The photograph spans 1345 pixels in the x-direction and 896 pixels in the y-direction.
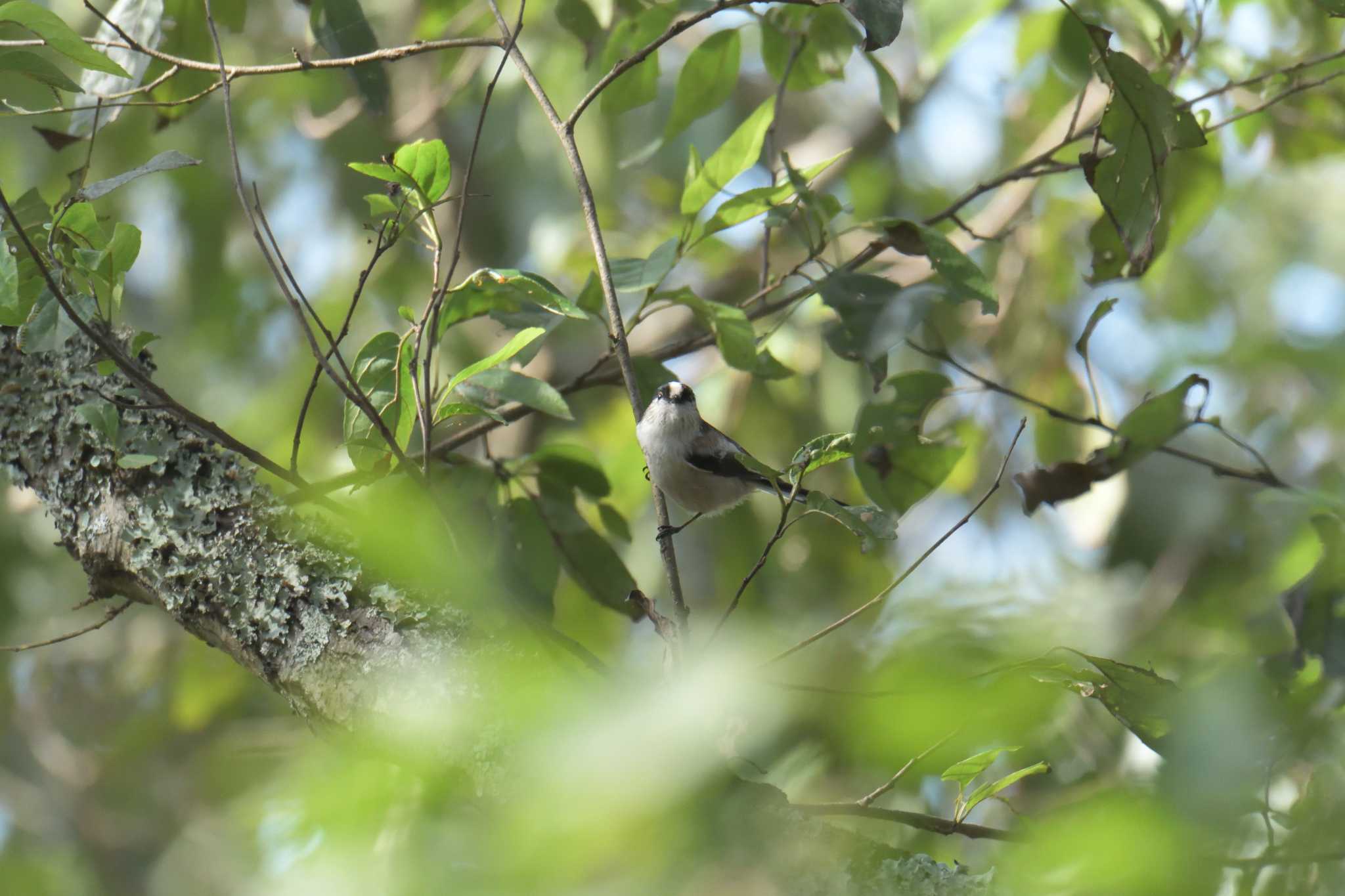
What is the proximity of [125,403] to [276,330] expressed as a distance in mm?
5410

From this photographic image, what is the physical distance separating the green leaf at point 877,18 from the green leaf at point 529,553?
1.26 metres

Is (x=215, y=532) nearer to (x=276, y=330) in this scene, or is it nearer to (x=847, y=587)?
(x=847, y=587)

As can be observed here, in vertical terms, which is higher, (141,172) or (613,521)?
(141,172)

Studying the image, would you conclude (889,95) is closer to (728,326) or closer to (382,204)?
(728,326)

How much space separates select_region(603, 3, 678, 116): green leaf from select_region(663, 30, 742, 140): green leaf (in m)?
0.07

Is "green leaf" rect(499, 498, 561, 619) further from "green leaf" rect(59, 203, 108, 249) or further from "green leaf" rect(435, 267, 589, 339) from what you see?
"green leaf" rect(59, 203, 108, 249)

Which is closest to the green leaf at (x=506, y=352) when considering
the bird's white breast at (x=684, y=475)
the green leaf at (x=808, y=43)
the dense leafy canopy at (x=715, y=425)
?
the dense leafy canopy at (x=715, y=425)

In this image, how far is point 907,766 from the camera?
0.96 metres

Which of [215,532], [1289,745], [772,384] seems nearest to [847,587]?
[772,384]

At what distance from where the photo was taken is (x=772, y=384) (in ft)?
15.9

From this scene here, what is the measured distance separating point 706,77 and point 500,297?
811 mm

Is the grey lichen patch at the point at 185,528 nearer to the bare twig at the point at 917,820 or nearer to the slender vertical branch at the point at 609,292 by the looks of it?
the slender vertical branch at the point at 609,292

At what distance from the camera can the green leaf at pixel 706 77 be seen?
8.42 ft

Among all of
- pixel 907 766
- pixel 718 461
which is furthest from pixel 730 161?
pixel 907 766
